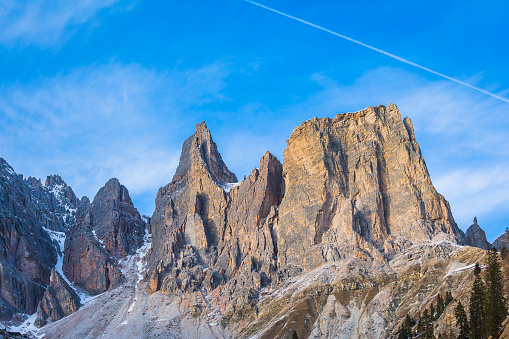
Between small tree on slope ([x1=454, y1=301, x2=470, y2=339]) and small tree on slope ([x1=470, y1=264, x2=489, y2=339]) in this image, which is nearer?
small tree on slope ([x1=470, y1=264, x2=489, y2=339])

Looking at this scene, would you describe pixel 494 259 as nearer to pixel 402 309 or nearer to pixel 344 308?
pixel 402 309

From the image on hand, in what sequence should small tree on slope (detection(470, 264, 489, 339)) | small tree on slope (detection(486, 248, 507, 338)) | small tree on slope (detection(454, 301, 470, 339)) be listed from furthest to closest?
small tree on slope (detection(454, 301, 470, 339)) → small tree on slope (detection(470, 264, 489, 339)) → small tree on slope (detection(486, 248, 507, 338))

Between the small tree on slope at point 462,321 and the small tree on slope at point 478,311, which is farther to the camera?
the small tree on slope at point 462,321

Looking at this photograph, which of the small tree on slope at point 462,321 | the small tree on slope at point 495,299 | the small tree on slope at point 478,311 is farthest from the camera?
the small tree on slope at point 462,321

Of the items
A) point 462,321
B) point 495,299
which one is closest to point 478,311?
point 462,321

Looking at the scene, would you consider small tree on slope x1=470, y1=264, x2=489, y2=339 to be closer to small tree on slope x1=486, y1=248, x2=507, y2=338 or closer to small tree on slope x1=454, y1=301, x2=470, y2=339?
small tree on slope x1=454, y1=301, x2=470, y2=339

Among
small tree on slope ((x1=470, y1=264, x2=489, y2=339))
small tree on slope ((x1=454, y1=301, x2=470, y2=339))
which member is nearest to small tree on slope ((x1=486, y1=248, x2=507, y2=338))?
small tree on slope ((x1=470, y1=264, x2=489, y2=339))

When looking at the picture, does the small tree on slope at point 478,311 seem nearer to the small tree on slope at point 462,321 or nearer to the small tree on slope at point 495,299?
the small tree on slope at point 462,321

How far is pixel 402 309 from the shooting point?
168m

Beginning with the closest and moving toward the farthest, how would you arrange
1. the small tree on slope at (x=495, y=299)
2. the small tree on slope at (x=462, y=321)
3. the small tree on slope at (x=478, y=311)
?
1. the small tree on slope at (x=495, y=299)
2. the small tree on slope at (x=478, y=311)
3. the small tree on slope at (x=462, y=321)

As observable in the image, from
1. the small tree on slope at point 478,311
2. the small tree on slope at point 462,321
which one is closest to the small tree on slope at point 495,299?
the small tree on slope at point 478,311

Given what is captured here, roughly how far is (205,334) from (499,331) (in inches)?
3954

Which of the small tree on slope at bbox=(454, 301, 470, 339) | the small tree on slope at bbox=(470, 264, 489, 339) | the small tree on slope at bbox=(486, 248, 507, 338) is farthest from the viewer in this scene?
the small tree on slope at bbox=(454, 301, 470, 339)

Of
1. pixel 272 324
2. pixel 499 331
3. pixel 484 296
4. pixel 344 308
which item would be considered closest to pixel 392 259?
pixel 344 308
